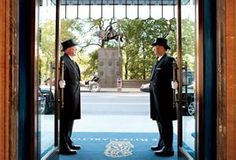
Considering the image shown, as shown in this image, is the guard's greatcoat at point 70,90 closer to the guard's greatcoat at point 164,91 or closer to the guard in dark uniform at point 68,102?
the guard in dark uniform at point 68,102

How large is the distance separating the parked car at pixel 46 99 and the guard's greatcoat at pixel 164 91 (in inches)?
60.0

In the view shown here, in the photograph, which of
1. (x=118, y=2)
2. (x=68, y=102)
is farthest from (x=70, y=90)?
(x=118, y=2)

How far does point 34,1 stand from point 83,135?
3887mm

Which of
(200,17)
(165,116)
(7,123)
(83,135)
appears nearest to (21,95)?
(7,123)

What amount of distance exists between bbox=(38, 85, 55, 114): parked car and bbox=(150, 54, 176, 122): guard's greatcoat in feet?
5.00

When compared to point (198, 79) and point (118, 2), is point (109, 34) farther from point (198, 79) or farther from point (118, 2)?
point (198, 79)

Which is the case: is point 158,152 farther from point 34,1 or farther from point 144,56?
point 144,56

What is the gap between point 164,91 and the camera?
4824 mm

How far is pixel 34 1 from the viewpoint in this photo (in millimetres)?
2893

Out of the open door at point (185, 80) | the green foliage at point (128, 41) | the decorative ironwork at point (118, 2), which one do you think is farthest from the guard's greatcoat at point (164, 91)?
the green foliage at point (128, 41)

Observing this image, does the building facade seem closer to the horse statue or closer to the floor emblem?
the floor emblem

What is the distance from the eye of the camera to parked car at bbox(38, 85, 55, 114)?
339 cm

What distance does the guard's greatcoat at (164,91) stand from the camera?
15.7 ft

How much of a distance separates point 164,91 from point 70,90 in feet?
4.09
